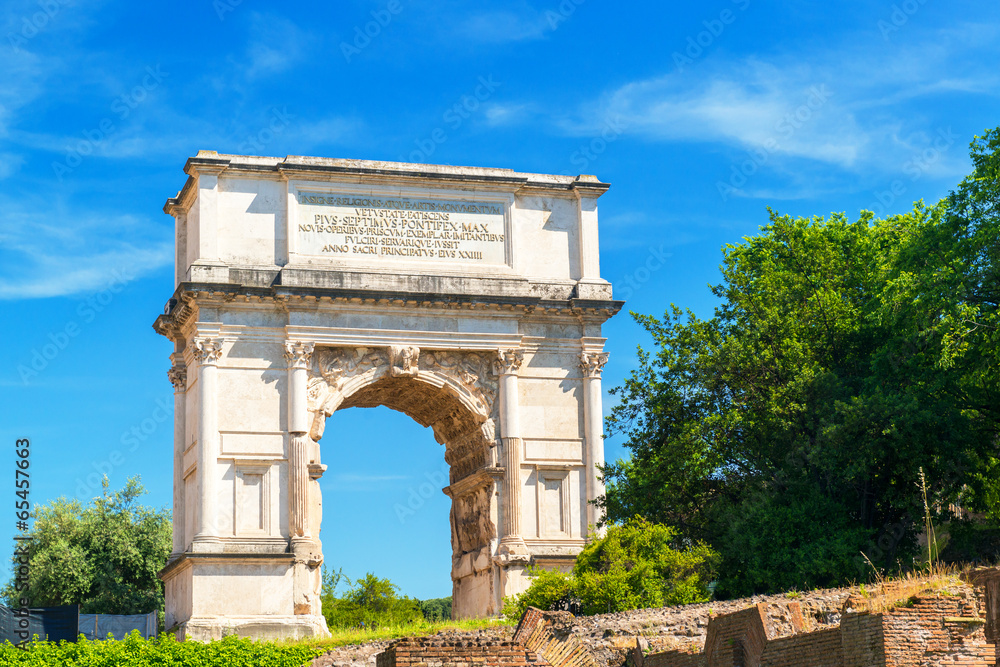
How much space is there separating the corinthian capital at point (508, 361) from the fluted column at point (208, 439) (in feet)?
26.2

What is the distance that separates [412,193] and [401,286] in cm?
335

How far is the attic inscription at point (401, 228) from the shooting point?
1688 inches

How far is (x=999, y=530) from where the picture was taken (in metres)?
37.8

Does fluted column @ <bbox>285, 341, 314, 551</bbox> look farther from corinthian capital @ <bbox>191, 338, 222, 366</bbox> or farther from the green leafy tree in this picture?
the green leafy tree

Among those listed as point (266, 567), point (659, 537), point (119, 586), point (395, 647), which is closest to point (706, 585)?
point (659, 537)

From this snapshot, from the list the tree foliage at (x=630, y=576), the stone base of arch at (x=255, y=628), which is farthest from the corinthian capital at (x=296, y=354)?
the tree foliage at (x=630, y=576)

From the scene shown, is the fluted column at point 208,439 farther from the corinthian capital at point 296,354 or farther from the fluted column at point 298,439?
the fluted column at point 298,439

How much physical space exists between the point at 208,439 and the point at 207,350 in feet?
8.01

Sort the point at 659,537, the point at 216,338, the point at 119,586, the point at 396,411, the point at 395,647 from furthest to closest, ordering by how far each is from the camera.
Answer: the point at 119,586 → the point at 396,411 → the point at 216,338 → the point at 659,537 → the point at 395,647

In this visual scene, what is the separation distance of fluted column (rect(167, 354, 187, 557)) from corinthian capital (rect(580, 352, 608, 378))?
11.8 meters

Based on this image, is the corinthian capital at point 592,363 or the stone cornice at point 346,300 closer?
the stone cornice at point 346,300

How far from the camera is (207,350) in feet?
133

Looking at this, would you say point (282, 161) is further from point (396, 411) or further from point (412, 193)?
point (396, 411)

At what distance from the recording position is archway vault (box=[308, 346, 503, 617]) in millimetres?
42031
